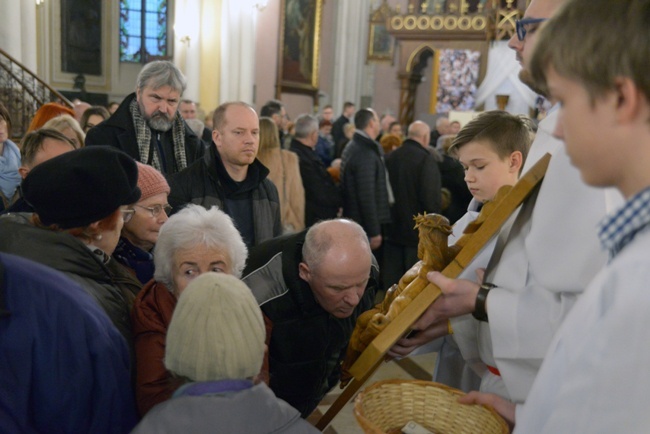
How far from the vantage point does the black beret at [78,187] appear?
1.85 m

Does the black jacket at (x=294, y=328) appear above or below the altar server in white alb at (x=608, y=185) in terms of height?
below

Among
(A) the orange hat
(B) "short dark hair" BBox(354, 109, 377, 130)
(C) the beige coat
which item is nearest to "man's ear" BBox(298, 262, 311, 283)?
(C) the beige coat

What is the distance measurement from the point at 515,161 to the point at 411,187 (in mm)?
3818

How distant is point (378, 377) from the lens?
198 inches

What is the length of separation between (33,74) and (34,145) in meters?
6.85

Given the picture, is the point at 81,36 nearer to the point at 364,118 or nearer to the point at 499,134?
the point at 364,118

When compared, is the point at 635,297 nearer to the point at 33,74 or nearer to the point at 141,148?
the point at 141,148

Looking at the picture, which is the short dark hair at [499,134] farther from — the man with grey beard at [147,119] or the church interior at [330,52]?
the church interior at [330,52]

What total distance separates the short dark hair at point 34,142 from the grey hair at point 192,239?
1.51 m

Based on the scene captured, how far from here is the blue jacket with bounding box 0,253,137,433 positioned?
1.36 m

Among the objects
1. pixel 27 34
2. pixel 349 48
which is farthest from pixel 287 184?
pixel 349 48

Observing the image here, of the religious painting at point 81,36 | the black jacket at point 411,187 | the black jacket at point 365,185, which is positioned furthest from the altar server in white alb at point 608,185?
the religious painting at point 81,36

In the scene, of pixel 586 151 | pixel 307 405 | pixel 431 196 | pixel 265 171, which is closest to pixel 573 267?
pixel 586 151

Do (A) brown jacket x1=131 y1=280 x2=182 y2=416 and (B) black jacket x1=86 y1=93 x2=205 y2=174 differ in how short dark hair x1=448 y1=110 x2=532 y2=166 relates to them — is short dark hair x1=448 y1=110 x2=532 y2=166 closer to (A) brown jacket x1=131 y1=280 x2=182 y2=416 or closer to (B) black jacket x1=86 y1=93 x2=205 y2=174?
(A) brown jacket x1=131 y1=280 x2=182 y2=416
